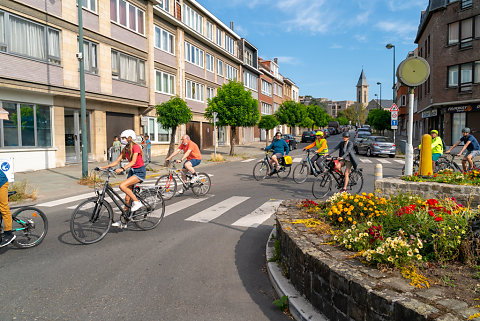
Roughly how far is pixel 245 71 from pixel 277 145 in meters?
33.6

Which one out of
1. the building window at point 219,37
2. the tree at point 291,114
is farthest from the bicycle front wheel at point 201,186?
the tree at point 291,114

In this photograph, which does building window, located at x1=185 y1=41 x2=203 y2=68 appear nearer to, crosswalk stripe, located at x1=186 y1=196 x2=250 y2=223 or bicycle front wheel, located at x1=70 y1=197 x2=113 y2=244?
crosswalk stripe, located at x1=186 y1=196 x2=250 y2=223

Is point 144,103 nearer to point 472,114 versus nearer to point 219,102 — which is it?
point 219,102

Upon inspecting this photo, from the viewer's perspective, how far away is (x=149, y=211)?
6859 millimetres

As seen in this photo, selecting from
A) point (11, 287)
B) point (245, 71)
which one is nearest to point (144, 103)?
point (11, 287)

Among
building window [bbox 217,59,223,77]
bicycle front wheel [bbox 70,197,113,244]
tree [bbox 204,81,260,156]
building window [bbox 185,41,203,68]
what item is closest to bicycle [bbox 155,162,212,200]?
bicycle front wheel [bbox 70,197,113,244]

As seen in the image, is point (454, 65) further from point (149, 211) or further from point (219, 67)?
point (149, 211)

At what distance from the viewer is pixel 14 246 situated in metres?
5.81

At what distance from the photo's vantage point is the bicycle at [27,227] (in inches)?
225

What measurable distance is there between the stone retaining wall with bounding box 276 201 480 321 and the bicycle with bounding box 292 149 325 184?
7.20m

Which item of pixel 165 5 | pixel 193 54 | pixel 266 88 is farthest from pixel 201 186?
pixel 266 88

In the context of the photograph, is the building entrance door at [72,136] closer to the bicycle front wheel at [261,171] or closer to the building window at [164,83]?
the building window at [164,83]

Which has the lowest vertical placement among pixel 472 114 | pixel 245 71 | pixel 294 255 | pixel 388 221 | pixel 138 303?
pixel 138 303

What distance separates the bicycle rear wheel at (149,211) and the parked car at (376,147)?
2029cm
